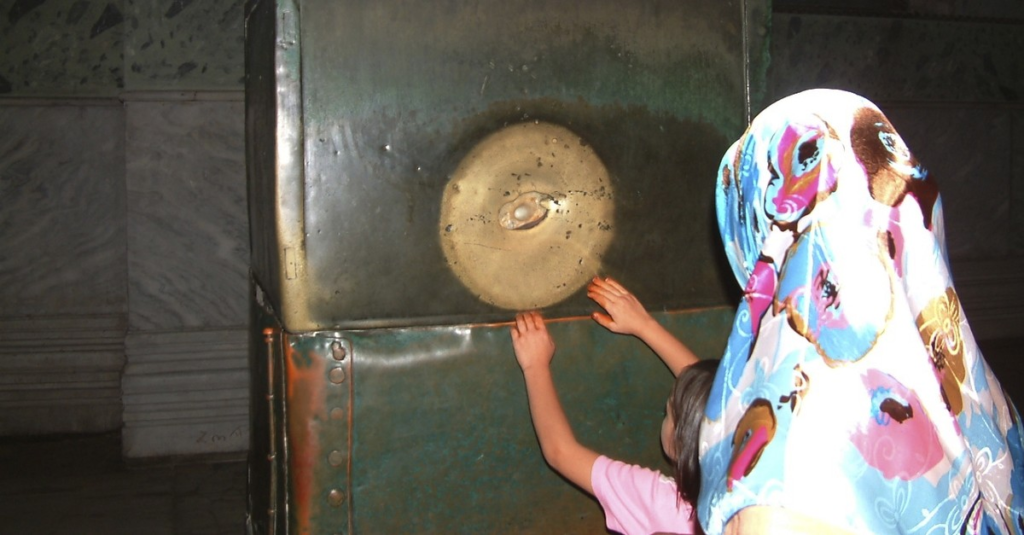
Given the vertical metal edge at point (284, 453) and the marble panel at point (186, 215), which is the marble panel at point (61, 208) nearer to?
the marble panel at point (186, 215)

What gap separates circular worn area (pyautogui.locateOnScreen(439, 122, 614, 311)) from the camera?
5.72ft

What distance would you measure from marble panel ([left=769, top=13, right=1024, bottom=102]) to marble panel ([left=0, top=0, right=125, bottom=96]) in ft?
10.8

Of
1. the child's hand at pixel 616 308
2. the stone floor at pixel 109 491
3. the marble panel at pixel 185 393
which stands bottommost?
the stone floor at pixel 109 491

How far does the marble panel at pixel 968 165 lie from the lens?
16.9 feet

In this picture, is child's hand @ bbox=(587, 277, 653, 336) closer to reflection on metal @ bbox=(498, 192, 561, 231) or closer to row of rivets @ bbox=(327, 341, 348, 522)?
reflection on metal @ bbox=(498, 192, 561, 231)

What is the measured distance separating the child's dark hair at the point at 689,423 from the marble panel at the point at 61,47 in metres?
3.32

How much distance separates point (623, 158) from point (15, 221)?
3366 millimetres

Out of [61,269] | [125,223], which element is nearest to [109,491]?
[61,269]

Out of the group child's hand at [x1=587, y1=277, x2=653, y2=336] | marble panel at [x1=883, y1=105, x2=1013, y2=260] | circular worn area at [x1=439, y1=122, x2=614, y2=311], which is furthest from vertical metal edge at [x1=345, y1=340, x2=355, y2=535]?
marble panel at [x1=883, y1=105, x2=1013, y2=260]

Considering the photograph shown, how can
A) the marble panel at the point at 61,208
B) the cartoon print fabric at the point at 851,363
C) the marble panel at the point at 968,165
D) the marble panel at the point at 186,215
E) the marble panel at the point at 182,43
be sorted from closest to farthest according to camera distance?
the cartoon print fabric at the point at 851,363
the marble panel at the point at 182,43
the marble panel at the point at 186,215
the marble panel at the point at 61,208
the marble panel at the point at 968,165

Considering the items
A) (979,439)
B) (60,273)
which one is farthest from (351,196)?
(60,273)

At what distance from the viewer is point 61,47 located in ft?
13.1

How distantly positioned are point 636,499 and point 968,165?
444cm

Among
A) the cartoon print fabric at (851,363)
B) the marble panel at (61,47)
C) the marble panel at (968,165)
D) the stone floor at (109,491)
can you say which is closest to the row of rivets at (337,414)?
the cartoon print fabric at (851,363)
